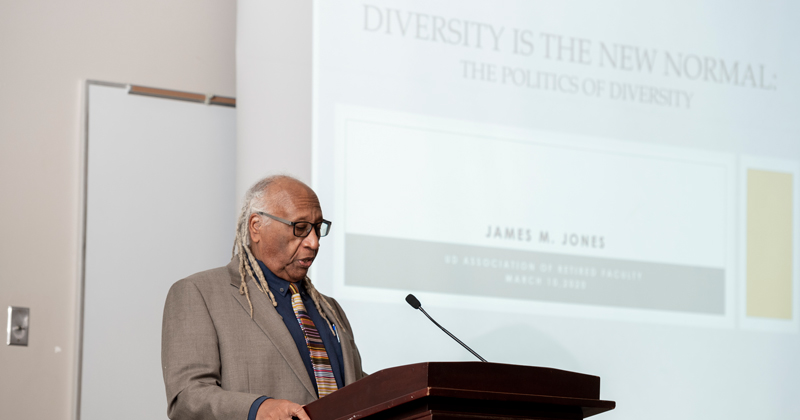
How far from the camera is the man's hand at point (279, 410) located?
1.74 m

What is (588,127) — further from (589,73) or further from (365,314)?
(365,314)

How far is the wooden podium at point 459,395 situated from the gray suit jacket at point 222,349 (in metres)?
0.37

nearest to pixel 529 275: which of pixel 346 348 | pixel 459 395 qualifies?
pixel 346 348

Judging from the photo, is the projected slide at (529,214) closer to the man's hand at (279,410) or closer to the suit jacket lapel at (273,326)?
the suit jacket lapel at (273,326)

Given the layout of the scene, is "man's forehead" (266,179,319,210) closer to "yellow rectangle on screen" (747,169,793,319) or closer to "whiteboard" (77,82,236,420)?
"whiteboard" (77,82,236,420)

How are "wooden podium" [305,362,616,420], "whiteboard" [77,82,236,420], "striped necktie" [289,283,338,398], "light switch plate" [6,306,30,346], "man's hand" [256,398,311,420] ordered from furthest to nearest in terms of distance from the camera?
1. "whiteboard" [77,82,236,420]
2. "light switch plate" [6,306,30,346]
3. "striped necktie" [289,283,338,398]
4. "man's hand" [256,398,311,420]
5. "wooden podium" [305,362,616,420]

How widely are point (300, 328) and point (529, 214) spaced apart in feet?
5.23

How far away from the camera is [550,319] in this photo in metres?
3.54

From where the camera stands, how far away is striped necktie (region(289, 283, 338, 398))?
216cm

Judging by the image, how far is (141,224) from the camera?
141 inches

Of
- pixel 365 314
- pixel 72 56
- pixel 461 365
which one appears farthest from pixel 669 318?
pixel 72 56

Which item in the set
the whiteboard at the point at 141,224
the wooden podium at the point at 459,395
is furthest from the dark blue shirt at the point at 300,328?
the whiteboard at the point at 141,224

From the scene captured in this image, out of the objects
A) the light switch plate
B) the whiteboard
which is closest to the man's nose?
the whiteboard

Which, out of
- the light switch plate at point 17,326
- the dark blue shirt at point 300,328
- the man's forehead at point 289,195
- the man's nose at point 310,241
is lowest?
the light switch plate at point 17,326
